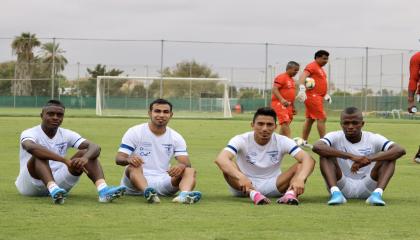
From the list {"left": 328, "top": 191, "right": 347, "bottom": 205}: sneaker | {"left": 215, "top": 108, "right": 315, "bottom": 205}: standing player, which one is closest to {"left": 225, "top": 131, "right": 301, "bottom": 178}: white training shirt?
{"left": 215, "top": 108, "right": 315, "bottom": 205}: standing player

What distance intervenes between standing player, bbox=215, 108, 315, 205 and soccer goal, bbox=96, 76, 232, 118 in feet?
104

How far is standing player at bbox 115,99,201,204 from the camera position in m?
8.49

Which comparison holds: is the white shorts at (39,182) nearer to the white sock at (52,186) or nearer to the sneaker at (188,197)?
the white sock at (52,186)

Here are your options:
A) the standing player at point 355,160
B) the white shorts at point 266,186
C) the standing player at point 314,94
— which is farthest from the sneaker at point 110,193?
the standing player at point 314,94

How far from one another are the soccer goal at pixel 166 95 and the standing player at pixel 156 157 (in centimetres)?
3158

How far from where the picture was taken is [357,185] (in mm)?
8789

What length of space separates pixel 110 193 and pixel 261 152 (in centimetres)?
175

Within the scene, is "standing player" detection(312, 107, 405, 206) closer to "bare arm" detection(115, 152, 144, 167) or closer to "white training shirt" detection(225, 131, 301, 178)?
"white training shirt" detection(225, 131, 301, 178)

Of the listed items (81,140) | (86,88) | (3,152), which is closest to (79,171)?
(81,140)

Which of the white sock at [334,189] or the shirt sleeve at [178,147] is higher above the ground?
the shirt sleeve at [178,147]

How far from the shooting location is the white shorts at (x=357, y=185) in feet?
28.7

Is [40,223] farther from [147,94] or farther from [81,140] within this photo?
[147,94]

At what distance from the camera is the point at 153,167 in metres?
8.87

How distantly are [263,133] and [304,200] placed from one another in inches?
35.8
